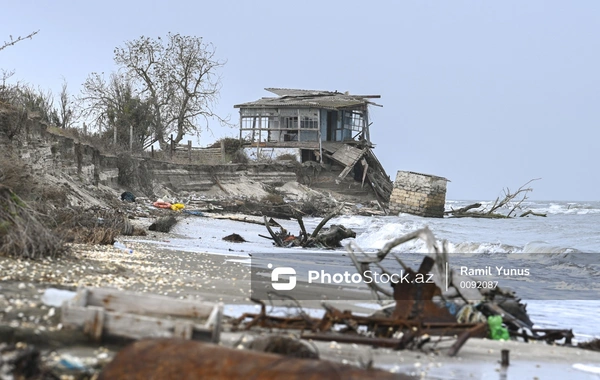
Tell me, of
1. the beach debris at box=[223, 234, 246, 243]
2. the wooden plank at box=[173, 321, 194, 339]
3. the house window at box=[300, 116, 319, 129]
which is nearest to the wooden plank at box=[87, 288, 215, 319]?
the wooden plank at box=[173, 321, 194, 339]

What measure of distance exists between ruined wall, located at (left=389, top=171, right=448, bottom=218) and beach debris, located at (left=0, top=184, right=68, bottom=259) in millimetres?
38059

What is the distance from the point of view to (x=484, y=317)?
24.3 ft

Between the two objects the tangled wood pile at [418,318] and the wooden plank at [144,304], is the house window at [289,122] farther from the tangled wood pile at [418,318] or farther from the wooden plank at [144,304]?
the wooden plank at [144,304]

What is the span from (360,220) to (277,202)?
4745 mm

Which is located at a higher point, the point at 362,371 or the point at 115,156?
the point at 115,156

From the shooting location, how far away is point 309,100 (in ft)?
185

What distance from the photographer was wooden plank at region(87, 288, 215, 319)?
5.53 metres

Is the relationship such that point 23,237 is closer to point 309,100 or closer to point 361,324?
point 361,324

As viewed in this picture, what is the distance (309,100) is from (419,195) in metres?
13.9

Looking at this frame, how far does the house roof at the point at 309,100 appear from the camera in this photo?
54.3 metres

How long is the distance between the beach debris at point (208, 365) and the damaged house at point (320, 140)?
49691 millimetres

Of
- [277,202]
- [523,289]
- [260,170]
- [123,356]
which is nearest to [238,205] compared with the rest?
[277,202]

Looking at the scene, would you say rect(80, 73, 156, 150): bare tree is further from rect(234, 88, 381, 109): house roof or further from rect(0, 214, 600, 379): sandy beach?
rect(0, 214, 600, 379): sandy beach

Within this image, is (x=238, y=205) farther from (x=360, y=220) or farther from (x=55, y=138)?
(x=55, y=138)
